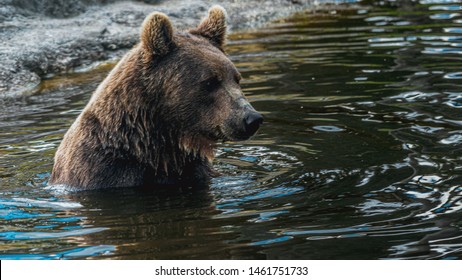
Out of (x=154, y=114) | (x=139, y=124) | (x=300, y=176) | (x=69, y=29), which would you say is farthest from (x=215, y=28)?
(x=69, y=29)

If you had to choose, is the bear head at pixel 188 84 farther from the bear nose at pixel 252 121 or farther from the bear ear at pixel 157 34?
the bear nose at pixel 252 121

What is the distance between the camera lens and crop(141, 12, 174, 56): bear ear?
23.7 feet

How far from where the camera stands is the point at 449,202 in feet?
21.0

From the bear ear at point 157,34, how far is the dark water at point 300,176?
1180 millimetres

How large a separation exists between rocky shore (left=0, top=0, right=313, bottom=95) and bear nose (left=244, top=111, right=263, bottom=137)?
6.36 m

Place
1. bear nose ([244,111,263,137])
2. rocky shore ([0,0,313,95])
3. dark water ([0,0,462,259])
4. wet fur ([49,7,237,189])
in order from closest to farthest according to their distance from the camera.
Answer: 1. dark water ([0,0,462,259])
2. bear nose ([244,111,263,137])
3. wet fur ([49,7,237,189])
4. rocky shore ([0,0,313,95])

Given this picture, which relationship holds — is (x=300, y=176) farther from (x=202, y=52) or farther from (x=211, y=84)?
(x=202, y=52)

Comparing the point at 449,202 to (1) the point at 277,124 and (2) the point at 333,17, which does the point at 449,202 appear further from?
(2) the point at 333,17

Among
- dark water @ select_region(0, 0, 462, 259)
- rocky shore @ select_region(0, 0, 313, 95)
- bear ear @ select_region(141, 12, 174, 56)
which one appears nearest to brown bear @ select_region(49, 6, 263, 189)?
bear ear @ select_region(141, 12, 174, 56)

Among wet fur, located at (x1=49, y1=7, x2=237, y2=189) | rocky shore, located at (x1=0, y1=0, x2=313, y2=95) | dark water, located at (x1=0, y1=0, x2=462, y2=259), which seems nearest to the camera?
dark water, located at (x1=0, y1=0, x2=462, y2=259)

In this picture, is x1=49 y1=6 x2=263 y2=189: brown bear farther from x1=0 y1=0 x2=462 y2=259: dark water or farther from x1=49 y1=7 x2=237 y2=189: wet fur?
x1=0 y1=0 x2=462 y2=259: dark water

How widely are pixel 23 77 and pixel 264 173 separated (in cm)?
633

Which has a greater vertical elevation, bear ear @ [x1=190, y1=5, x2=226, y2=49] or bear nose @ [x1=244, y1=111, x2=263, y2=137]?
bear ear @ [x1=190, y1=5, x2=226, y2=49]

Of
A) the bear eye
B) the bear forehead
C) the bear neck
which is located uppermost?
the bear forehead
